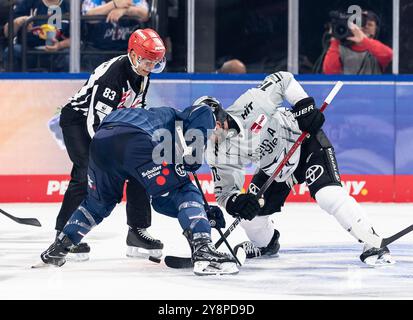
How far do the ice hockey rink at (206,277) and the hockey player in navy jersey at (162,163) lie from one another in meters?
0.17

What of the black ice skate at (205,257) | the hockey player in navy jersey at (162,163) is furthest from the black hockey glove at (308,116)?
the black ice skate at (205,257)

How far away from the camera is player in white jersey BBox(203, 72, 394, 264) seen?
229 inches

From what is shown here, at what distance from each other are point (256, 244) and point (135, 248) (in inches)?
23.7

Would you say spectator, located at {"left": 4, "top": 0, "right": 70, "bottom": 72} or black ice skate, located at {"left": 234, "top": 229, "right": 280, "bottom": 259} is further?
spectator, located at {"left": 4, "top": 0, "right": 70, "bottom": 72}

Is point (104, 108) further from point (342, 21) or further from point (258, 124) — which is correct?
point (342, 21)

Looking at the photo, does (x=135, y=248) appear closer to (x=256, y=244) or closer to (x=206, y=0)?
(x=256, y=244)

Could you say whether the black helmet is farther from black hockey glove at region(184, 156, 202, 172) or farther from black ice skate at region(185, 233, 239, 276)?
black ice skate at region(185, 233, 239, 276)

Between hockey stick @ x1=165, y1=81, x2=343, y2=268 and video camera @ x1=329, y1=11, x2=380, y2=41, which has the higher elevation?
video camera @ x1=329, y1=11, x2=380, y2=41

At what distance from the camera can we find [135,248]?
6336 millimetres

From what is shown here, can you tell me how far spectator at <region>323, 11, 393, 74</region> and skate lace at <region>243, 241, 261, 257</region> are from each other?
9.37ft

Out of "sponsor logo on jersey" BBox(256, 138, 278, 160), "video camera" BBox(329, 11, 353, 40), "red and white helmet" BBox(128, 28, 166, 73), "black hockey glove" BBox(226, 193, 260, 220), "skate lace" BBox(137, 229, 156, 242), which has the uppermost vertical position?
"video camera" BBox(329, 11, 353, 40)

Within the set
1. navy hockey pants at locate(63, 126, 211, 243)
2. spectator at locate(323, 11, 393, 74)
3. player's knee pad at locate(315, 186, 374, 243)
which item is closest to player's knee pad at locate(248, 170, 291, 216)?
player's knee pad at locate(315, 186, 374, 243)

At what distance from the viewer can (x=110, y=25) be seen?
8672mm

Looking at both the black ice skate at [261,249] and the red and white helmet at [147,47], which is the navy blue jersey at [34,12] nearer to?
the red and white helmet at [147,47]
